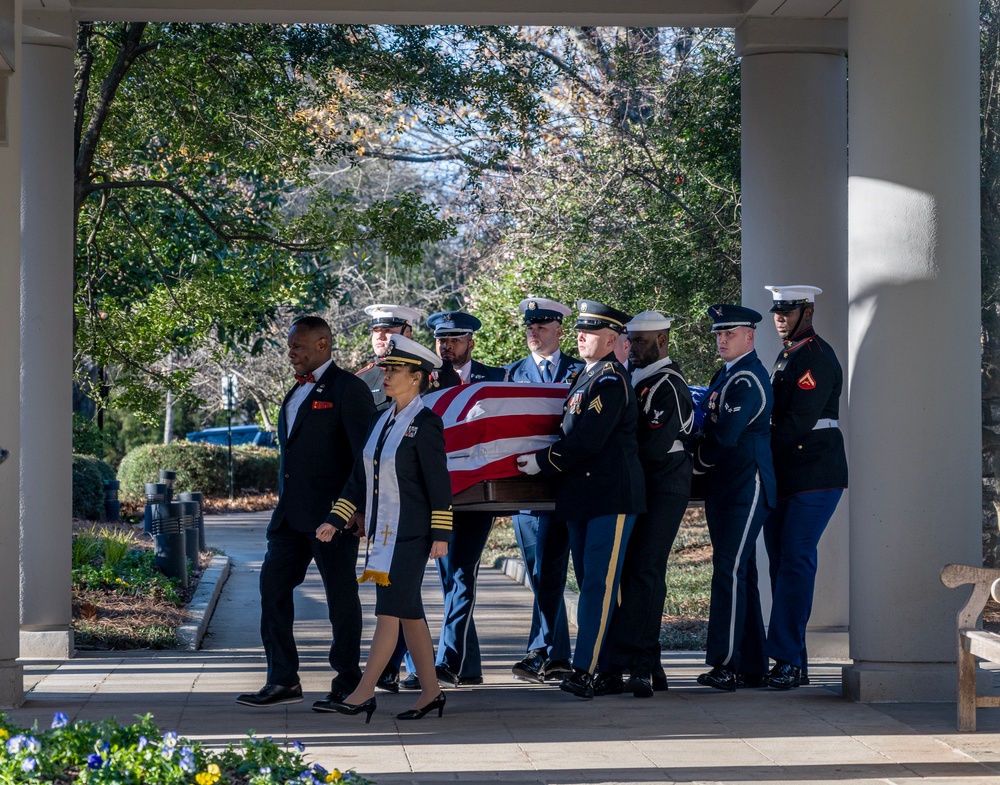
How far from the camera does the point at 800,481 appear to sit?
312 inches

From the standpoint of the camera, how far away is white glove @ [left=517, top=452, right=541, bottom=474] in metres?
7.50

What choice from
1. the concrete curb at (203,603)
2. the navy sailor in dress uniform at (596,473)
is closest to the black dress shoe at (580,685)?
Result: the navy sailor in dress uniform at (596,473)

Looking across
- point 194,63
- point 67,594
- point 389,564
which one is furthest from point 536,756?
point 194,63

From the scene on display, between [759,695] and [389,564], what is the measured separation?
2.39 meters

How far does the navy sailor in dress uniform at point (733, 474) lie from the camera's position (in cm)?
770

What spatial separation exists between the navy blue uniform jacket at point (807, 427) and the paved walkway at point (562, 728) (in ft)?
3.98

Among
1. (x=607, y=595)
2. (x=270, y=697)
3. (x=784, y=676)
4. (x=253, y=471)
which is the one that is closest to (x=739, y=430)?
(x=607, y=595)

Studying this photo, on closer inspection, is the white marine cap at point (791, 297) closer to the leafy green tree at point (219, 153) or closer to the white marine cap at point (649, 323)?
the white marine cap at point (649, 323)

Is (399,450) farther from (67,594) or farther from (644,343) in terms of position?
(67,594)

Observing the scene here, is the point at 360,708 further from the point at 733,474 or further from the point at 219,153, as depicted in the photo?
the point at 219,153

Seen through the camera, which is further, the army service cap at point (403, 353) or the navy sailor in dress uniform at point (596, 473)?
the navy sailor in dress uniform at point (596, 473)

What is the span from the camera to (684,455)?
7.72 metres

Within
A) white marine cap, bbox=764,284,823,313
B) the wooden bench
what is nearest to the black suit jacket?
white marine cap, bbox=764,284,823,313

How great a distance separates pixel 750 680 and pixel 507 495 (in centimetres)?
→ 185
